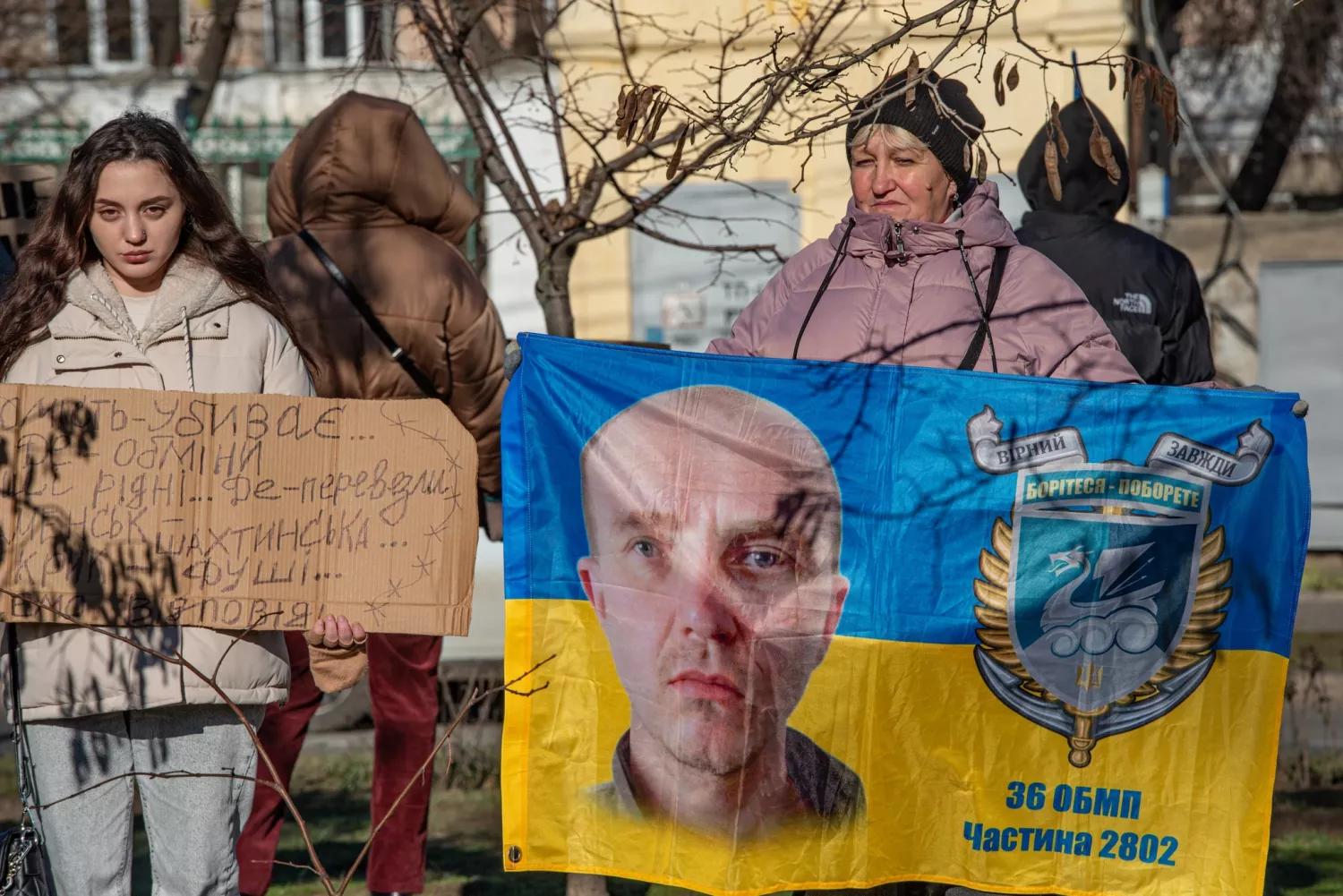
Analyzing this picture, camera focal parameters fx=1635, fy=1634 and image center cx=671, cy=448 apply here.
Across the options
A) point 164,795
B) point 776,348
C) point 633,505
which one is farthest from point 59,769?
point 776,348

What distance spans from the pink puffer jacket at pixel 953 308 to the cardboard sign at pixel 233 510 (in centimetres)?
108

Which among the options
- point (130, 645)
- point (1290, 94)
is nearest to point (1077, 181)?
point (130, 645)

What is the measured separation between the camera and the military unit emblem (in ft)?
12.6

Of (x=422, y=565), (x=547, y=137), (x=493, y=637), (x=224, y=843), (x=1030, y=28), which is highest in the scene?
(x=1030, y=28)

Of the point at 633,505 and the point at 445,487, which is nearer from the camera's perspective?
the point at 445,487

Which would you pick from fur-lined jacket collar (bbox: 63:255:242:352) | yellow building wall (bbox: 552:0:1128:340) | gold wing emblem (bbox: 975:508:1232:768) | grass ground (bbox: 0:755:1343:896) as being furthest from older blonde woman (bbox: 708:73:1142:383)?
yellow building wall (bbox: 552:0:1128:340)

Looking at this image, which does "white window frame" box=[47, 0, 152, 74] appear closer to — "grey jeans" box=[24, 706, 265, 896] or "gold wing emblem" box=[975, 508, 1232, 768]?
"grey jeans" box=[24, 706, 265, 896]

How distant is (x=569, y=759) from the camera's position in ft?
12.8

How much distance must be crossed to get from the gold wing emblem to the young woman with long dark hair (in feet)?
4.85

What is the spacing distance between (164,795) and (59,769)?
0.21 metres

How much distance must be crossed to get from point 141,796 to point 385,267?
6.64 feet

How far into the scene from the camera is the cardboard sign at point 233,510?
131 inches

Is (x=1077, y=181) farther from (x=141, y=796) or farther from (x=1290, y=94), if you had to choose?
(x=1290, y=94)

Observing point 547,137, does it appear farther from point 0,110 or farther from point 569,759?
point 569,759
